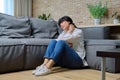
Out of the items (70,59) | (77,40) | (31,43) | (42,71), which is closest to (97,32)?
(77,40)

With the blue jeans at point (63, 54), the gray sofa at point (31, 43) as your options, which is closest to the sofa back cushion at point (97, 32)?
the gray sofa at point (31, 43)

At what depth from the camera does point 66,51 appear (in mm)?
2346

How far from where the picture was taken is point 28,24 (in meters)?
3.05

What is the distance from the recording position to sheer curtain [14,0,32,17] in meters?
4.70

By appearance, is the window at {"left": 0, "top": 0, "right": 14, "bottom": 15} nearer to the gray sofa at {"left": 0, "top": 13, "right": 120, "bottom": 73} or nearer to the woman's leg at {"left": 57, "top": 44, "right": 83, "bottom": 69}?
the gray sofa at {"left": 0, "top": 13, "right": 120, "bottom": 73}

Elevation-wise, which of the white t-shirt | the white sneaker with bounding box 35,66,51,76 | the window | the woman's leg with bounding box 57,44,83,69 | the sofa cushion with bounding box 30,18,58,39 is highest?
the window

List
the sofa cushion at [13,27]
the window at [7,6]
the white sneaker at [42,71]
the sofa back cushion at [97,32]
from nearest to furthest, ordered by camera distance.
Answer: the white sneaker at [42,71], the sofa cushion at [13,27], the sofa back cushion at [97,32], the window at [7,6]

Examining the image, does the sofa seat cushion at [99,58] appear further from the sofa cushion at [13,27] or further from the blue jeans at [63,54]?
the sofa cushion at [13,27]

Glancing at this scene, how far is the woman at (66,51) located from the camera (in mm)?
2225

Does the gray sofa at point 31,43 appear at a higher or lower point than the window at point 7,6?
lower

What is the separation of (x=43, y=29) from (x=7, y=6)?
6.15 ft

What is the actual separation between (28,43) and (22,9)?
263 centimetres

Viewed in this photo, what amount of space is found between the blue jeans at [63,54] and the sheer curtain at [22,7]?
2617 mm

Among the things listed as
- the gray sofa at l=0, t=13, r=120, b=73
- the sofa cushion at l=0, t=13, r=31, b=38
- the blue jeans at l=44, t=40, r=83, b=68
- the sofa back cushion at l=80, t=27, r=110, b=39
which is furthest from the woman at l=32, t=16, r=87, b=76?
the sofa cushion at l=0, t=13, r=31, b=38
